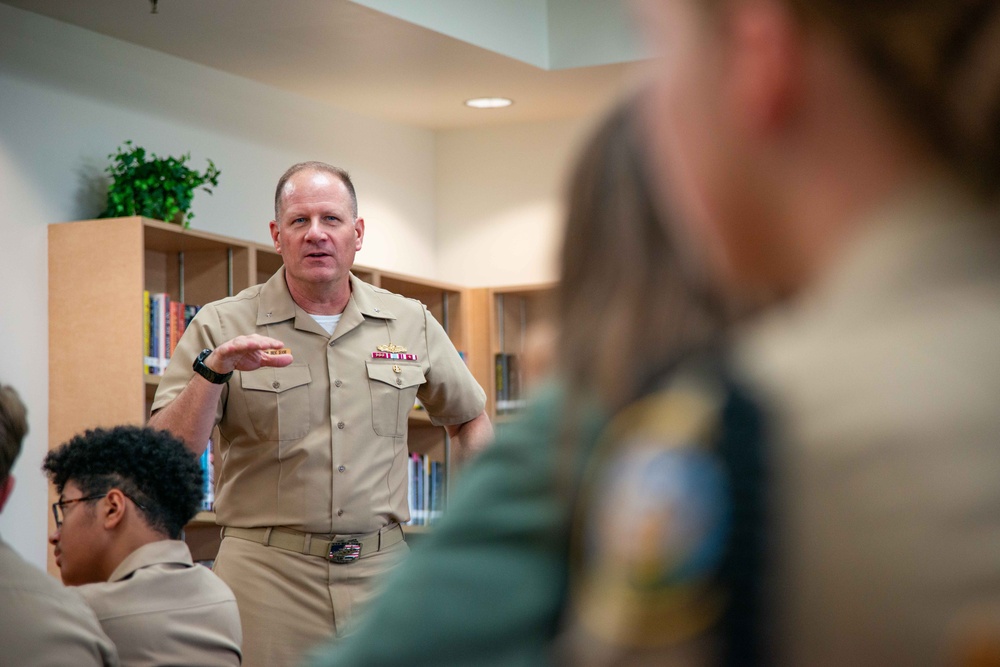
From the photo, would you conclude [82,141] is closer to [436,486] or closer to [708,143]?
[436,486]

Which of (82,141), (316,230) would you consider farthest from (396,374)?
(82,141)

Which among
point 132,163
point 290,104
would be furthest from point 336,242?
point 290,104

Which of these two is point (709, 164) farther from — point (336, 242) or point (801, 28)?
point (336, 242)

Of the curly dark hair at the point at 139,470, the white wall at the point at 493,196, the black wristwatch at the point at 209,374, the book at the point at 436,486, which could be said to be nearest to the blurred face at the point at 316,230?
the black wristwatch at the point at 209,374

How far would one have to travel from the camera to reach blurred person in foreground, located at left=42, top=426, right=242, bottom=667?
225 cm

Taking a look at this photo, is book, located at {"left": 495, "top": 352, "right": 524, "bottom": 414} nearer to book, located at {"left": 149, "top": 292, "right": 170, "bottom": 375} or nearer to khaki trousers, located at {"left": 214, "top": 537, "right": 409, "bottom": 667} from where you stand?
book, located at {"left": 149, "top": 292, "right": 170, "bottom": 375}

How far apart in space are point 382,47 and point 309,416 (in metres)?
2.27

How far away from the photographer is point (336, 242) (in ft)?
11.4

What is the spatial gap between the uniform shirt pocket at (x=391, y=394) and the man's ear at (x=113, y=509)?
0.98m

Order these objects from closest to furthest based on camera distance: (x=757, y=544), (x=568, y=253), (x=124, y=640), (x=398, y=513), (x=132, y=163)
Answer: (x=757, y=544) → (x=568, y=253) → (x=124, y=640) → (x=398, y=513) → (x=132, y=163)

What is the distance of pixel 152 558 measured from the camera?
2355 mm

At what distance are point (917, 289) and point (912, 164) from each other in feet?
0.14

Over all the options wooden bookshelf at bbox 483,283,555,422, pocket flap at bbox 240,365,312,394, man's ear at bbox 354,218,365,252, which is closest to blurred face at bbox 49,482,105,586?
pocket flap at bbox 240,365,312,394

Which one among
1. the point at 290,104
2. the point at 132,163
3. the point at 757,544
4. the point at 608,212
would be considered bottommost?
the point at 757,544
